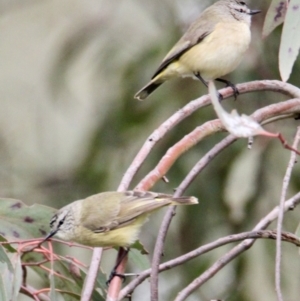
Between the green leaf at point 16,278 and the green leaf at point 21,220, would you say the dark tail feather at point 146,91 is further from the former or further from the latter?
the green leaf at point 16,278

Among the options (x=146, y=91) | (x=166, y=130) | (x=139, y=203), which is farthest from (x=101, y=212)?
(x=146, y=91)

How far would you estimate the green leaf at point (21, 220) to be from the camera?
1970 mm

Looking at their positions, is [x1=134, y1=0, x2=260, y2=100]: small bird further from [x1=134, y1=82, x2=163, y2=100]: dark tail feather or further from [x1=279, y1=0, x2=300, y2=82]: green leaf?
[x1=279, y1=0, x2=300, y2=82]: green leaf

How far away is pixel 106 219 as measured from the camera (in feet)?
7.11

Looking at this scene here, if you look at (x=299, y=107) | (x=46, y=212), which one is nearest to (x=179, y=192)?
(x=299, y=107)

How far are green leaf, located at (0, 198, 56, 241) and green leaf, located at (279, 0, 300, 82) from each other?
0.83 meters

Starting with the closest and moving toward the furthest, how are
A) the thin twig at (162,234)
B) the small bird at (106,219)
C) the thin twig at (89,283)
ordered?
1. the thin twig at (162,234)
2. the thin twig at (89,283)
3. the small bird at (106,219)

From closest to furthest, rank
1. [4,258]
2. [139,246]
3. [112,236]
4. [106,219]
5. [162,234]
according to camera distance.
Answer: [162,234], [4,258], [139,246], [112,236], [106,219]

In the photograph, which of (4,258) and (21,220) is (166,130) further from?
(21,220)

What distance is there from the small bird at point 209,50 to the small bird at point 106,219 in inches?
28.3

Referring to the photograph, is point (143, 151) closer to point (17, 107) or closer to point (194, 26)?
point (194, 26)

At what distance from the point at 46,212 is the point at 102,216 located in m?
0.20

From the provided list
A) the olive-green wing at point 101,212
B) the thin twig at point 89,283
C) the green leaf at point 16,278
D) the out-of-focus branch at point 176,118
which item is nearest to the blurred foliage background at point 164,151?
the olive-green wing at point 101,212

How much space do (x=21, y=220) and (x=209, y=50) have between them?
1194 mm
